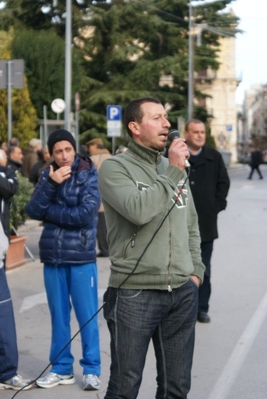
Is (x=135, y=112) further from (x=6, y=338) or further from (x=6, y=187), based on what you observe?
(x=6, y=187)

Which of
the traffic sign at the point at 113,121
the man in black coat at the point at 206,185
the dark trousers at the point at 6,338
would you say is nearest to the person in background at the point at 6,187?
the dark trousers at the point at 6,338

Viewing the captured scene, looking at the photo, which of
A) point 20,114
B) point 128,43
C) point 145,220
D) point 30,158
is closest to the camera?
point 145,220

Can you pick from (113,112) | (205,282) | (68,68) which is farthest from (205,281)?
(113,112)

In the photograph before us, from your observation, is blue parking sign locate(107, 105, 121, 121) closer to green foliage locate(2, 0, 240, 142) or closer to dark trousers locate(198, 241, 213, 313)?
green foliage locate(2, 0, 240, 142)

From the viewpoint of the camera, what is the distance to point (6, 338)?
6.44 m

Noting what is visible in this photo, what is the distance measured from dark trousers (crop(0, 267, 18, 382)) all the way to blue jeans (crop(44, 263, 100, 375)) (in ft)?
0.95

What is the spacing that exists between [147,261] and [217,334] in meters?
4.21

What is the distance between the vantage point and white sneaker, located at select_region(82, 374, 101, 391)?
20.9ft

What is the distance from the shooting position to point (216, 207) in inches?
343

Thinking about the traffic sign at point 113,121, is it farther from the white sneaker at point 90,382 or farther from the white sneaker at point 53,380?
the white sneaker at point 90,382

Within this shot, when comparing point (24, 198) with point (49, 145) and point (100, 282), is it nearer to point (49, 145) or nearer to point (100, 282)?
point (100, 282)

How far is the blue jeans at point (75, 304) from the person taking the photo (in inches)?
251

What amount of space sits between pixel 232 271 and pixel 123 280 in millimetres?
8169

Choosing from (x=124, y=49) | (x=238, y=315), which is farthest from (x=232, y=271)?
(x=124, y=49)
